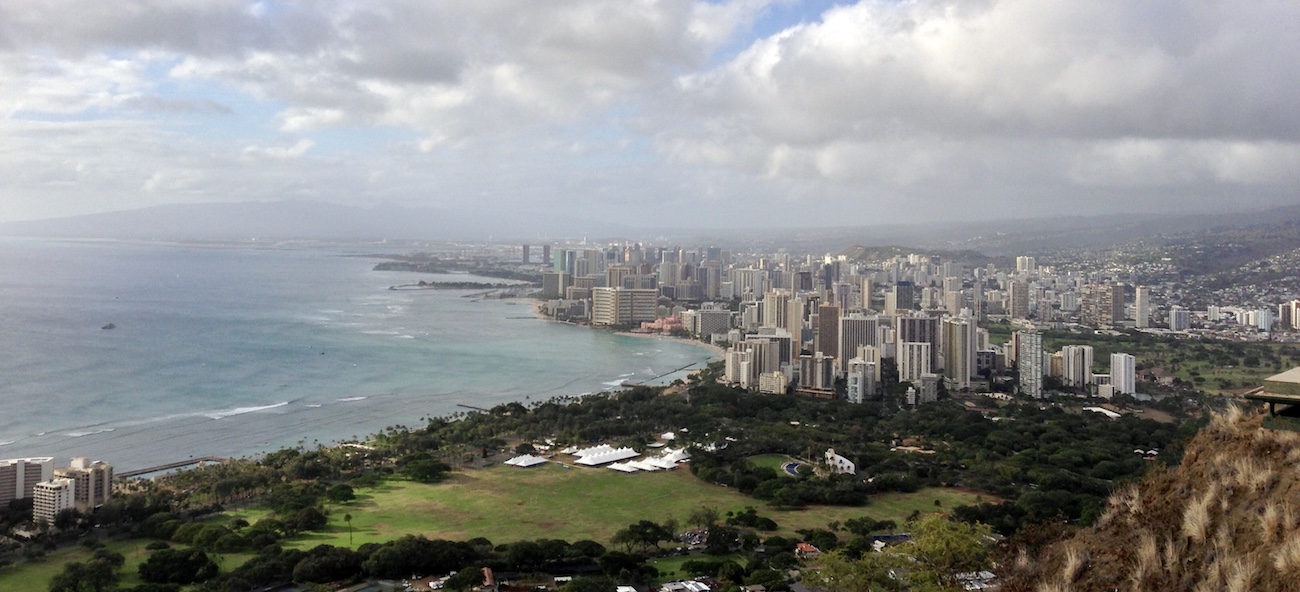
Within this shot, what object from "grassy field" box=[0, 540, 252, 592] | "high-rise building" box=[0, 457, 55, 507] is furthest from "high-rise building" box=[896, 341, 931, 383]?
"high-rise building" box=[0, 457, 55, 507]

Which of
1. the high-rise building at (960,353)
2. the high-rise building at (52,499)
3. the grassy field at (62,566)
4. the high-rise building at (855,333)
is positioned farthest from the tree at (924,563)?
the high-rise building at (855,333)

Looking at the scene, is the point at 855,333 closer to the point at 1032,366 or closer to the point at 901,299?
the point at 1032,366

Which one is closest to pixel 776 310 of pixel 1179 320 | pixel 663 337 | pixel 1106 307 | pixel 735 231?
pixel 663 337

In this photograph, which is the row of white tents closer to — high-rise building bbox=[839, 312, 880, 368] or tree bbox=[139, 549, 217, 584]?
tree bbox=[139, 549, 217, 584]

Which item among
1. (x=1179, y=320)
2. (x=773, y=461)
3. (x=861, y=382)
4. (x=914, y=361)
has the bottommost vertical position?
(x=773, y=461)

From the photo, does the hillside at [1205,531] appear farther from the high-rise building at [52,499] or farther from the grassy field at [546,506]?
the high-rise building at [52,499]

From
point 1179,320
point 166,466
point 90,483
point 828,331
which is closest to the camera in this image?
point 90,483
